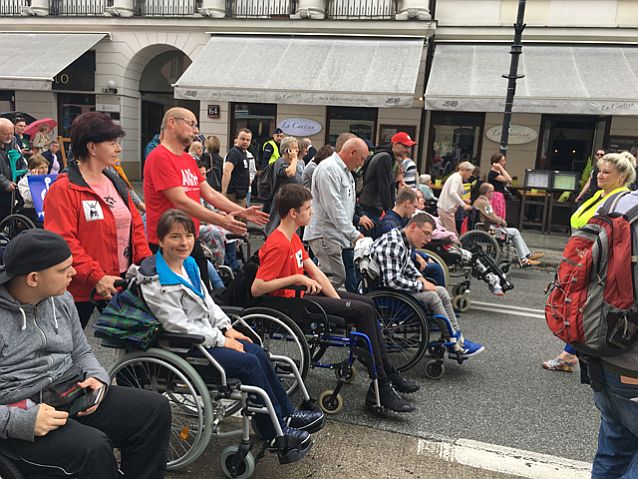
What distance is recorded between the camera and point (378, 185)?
5.77 meters

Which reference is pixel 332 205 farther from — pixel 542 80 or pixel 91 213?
pixel 542 80

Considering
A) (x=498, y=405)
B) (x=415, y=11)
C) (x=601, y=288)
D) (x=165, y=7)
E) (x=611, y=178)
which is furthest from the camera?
(x=165, y=7)

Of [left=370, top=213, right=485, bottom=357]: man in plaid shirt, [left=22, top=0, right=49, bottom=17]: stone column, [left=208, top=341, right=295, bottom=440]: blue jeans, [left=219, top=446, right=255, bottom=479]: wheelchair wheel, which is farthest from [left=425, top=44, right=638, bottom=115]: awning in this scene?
[left=22, top=0, right=49, bottom=17]: stone column

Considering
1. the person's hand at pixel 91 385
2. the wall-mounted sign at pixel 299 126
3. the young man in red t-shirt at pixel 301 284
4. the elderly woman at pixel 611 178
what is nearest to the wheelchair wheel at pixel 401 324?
the young man in red t-shirt at pixel 301 284

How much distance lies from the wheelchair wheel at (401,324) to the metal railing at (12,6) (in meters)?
16.6

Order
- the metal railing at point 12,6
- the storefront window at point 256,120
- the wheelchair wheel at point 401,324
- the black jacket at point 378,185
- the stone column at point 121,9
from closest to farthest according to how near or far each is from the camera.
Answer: the wheelchair wheel at point 401,324 → the black jacket at point 378,185 → the stone column at point 121,9 → the storefront window at point 256,120 → the metal railing at point 12,6

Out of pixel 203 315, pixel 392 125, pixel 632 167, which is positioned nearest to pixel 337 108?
pixel 392 125

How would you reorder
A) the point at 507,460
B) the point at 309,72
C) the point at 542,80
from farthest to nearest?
the point at 309,72 → the point at 542,80 → the point at 507,460

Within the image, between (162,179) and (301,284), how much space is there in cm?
117

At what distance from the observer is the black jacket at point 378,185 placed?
5.72 metres

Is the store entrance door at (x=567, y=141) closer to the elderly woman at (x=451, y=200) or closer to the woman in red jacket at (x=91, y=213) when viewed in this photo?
the elderly woman at (x=451, y=200)

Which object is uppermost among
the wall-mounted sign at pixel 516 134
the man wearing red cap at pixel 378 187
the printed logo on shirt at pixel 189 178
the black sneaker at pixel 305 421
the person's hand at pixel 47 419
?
the wall-mounted sign at pixel 516 134

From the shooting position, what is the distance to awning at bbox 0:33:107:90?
520 inches

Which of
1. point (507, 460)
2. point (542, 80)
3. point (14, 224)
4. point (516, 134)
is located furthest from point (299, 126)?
point (507, 460)
